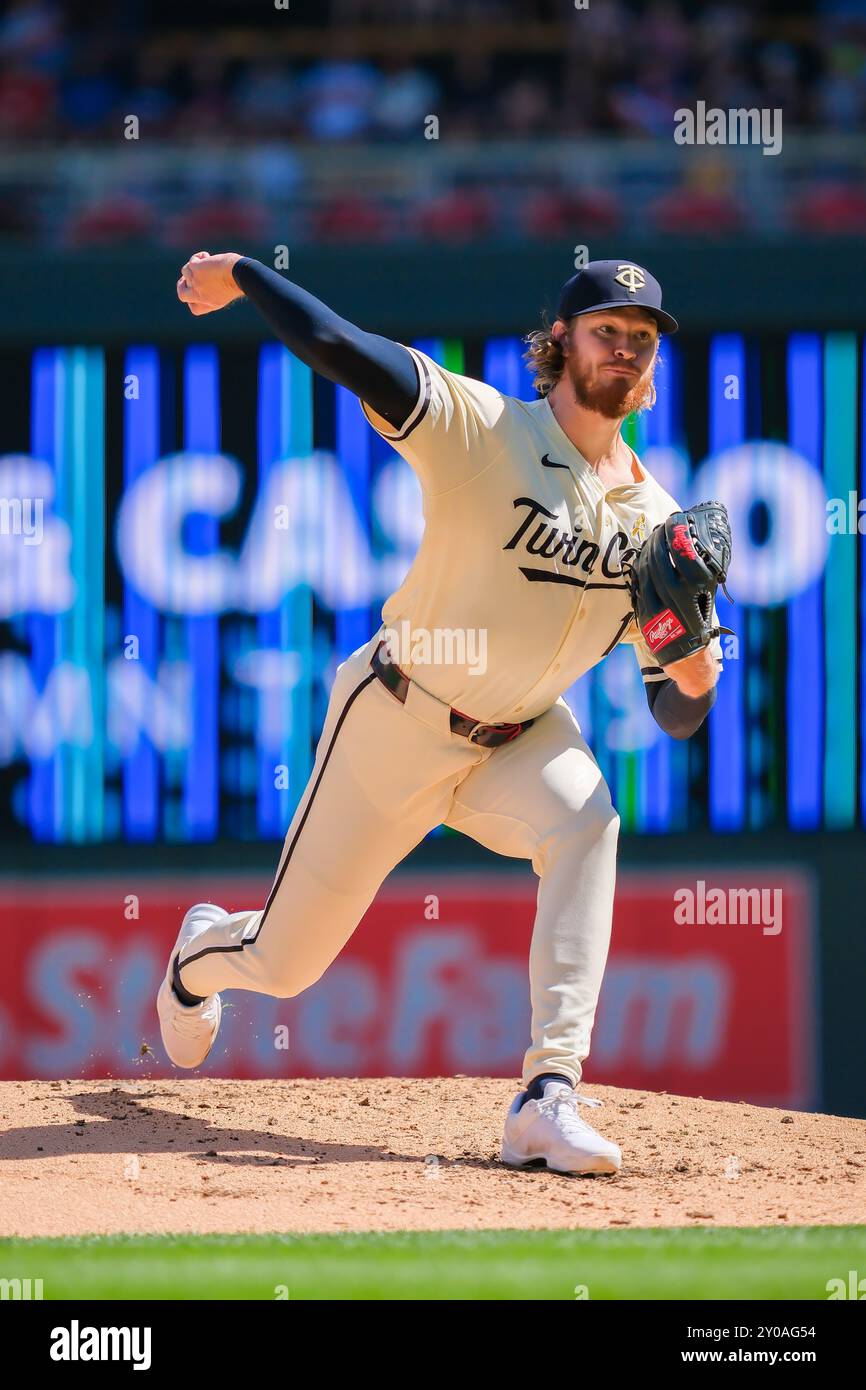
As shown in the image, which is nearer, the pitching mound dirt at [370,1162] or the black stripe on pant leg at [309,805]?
the pitching mound dirt at [370,1162]

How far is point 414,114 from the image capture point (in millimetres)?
9578

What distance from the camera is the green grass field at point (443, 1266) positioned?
3.03 metres

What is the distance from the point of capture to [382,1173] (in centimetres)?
420

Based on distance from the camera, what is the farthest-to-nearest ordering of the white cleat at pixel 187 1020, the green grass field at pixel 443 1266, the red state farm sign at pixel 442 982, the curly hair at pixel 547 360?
1. the red state farm sign at pixel 442 982
2. the white cleat at pixel 187 1020
3. the curly hair at pixel 547 360
4. the green grass field at pixel 443 1266

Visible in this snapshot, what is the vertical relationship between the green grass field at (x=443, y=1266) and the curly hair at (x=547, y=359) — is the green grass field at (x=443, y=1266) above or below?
below

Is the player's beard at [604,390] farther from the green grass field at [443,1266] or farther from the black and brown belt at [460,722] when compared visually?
the green grass field at [443,1266]

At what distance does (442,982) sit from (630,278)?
3.98 meters

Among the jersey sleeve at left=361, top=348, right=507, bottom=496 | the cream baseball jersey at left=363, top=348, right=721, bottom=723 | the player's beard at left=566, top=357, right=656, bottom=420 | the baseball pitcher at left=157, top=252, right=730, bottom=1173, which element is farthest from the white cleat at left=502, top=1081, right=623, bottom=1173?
the player's beard at left=566, top=357, right=656, bottom=420

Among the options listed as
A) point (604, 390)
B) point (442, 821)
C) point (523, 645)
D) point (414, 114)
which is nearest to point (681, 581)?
point (523, 645)

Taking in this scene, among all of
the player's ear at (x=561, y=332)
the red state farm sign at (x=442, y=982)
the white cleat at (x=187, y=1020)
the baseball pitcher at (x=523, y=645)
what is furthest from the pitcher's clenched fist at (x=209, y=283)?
the red state farm sign at (x=442, y=982)

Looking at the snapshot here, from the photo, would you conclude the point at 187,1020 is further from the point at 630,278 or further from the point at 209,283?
the point at 630,278

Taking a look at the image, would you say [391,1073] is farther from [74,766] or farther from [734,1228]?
[734,1228]

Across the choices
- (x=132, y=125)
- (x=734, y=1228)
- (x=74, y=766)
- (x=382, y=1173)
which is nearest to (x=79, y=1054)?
(x=74, y=766)

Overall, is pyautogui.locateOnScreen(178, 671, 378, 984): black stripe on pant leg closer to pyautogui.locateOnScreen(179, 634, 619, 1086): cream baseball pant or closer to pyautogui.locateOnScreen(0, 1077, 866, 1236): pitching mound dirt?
pyautogui.locateOnScreen(179, 634, 619, 1086): cream baseball pant
